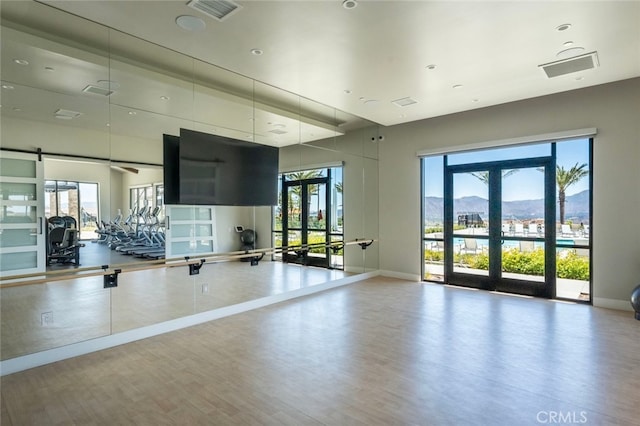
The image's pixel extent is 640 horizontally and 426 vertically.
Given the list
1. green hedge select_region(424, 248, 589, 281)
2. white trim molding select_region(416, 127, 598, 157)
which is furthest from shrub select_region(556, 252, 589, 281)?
white trim molding select_region(416, 127, 598, 157)

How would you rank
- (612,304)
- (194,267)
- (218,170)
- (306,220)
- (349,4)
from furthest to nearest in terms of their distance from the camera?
(306,220) < (612,304) < (218,170) < (194,267) < (349,4)

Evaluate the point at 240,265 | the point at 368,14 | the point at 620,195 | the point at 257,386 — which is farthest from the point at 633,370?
the point at 240,265

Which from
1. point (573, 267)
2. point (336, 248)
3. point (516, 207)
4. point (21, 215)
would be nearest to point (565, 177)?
point (516, 207)

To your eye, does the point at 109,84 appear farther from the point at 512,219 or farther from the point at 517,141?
the point at 512,219

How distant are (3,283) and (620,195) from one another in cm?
829

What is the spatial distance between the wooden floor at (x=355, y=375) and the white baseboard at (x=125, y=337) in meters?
0.11

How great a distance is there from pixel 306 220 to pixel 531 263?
4.36 meters

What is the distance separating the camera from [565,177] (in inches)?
237

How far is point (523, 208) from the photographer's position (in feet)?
21.1

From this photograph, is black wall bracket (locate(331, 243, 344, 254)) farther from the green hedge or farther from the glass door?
the glass door

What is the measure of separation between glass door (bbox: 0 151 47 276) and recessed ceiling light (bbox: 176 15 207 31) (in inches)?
84.3

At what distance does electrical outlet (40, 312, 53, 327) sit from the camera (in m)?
3.72

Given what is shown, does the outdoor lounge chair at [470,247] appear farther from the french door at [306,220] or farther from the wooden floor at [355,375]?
the french door at [306,220]

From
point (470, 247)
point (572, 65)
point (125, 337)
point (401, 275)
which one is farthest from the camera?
point (401, 275)
